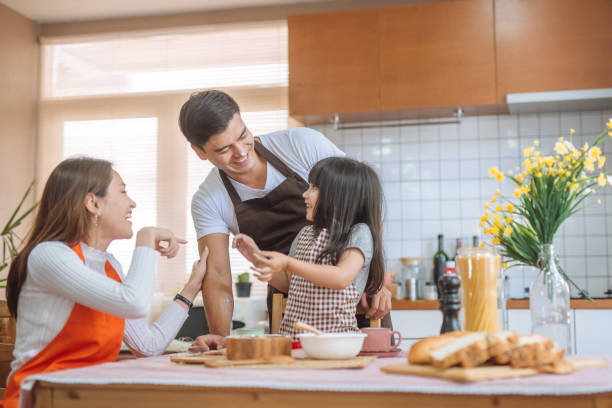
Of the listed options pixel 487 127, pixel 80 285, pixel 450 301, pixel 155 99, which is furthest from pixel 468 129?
pixel 80 285

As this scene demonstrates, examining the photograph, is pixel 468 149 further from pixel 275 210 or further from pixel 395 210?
pixel 275 210

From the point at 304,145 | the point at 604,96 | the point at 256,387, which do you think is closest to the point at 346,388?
the point at 256,387

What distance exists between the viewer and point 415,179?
12.4ft

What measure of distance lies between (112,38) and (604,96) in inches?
121

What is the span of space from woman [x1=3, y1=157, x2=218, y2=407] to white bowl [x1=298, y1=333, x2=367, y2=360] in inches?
15.6

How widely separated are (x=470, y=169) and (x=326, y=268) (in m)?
2.57

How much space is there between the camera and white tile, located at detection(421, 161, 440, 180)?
3.76m

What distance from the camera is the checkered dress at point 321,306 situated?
1.43 m

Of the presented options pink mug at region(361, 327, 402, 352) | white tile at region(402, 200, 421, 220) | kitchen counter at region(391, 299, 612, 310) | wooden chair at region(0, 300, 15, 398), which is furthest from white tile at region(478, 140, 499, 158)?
pink mug at region(361, 327, 402, 352)

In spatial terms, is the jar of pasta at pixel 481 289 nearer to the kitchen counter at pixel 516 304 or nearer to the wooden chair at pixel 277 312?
the wooden chair at pixel 277 312

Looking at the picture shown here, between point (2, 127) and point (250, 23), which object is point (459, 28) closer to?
point (250, 23)

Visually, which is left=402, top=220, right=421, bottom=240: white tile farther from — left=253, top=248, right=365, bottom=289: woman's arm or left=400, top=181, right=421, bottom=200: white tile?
left=253, top=248, right=365, bottom=289: woman's arm

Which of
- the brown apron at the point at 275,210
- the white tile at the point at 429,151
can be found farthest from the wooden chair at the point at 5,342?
the white tile at the point at 429,151

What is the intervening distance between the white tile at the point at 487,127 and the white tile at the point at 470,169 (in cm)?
15
